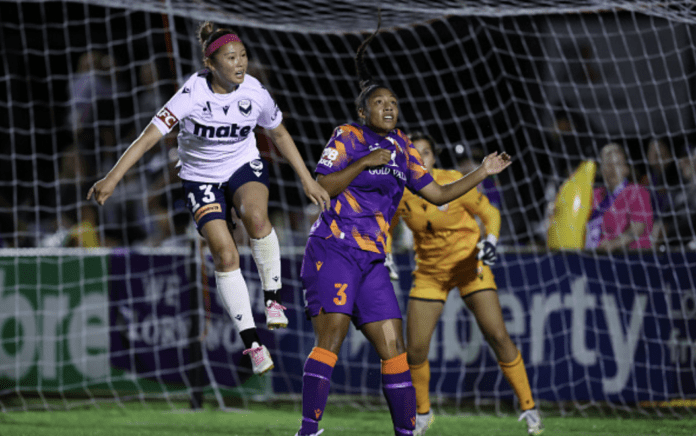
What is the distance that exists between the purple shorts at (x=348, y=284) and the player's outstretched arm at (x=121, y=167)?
99cm

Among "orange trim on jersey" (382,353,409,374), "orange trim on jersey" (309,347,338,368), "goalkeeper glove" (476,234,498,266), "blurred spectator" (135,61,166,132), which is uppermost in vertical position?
"blurred spectator" (135,61,166,132)

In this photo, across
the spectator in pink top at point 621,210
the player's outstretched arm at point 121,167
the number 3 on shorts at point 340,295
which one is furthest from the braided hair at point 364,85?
the spectator in pink top at point 621,210

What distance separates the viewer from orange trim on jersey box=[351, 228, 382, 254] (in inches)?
165

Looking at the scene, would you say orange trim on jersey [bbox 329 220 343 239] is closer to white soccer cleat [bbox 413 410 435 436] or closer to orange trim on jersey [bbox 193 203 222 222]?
orange trim on jersey [bbox 193 203 222 222]

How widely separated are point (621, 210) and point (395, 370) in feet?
12.9

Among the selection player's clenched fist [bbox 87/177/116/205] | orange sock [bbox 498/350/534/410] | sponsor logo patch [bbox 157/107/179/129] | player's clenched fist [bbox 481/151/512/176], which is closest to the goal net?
orange sock [bbox 498/350/534/410]

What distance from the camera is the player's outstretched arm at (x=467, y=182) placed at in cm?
425

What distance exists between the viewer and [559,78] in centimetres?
1023

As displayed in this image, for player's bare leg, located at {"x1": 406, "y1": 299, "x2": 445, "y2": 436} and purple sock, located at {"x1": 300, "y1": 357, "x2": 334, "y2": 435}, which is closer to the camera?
purple sock, located at {"x1": 300, "y1": 357, "x2": 334, "y2": 435}

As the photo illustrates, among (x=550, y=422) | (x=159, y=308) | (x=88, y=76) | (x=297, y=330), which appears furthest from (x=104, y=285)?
(x=550, y=422)

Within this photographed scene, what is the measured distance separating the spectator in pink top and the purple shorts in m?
3.59

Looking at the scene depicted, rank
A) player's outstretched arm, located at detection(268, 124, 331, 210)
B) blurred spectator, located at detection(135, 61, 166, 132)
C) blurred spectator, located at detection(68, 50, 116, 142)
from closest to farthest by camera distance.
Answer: player's outstretched arm, located at detection(268, 124, 331, 210) < blurred spectator, located at detection(68, 50, 116, 142) < blurred spectator, located at detection(135, 61, 166, 132)

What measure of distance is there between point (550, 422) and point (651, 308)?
1340 millimetres

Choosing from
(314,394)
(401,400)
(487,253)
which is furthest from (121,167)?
(487,253)
